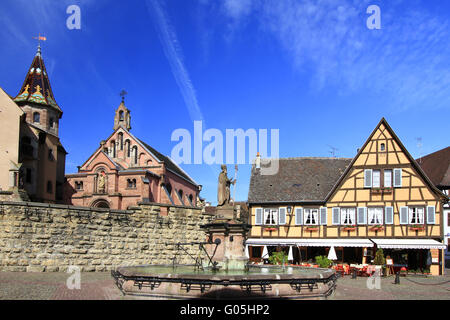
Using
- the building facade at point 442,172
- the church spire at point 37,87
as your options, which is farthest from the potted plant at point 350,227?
the church spire at point 37,87

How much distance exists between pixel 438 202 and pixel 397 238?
376 centimetres

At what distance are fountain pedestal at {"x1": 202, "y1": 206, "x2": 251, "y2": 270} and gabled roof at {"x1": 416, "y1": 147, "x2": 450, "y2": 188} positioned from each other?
34314 millimetres

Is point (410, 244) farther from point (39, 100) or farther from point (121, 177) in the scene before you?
point (39, 100)

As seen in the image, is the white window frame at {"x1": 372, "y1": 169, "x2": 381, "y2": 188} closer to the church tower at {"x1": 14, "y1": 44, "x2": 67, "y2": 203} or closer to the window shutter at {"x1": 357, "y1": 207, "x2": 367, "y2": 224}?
the window shutter at {"x1": 357, "y1": 207, "x2": 367, "y2": 224}

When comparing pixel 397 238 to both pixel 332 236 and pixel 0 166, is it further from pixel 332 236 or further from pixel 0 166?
pixel 0 166

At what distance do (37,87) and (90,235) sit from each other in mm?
25938

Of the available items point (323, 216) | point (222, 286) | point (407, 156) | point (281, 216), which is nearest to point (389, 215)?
point (407, 156)

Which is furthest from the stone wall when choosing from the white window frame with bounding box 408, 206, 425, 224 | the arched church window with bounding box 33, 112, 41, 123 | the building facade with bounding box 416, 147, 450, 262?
the building facade with bounding box 416, 147, 450, 262

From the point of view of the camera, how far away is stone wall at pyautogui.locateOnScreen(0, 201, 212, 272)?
64.6 ft

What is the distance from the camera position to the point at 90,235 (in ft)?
72.7

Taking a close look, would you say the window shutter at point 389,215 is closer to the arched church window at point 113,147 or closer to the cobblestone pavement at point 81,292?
the cobblestone pavement at point 81,292

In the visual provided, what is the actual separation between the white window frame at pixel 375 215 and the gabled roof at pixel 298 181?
344cm
